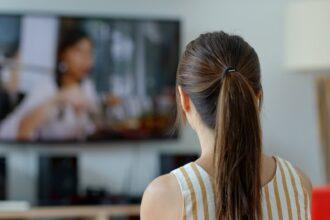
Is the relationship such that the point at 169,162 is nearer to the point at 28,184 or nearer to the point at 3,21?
the point at 28,184

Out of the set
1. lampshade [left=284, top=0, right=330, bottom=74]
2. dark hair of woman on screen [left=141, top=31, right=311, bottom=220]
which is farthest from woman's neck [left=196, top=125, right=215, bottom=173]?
lampshade [left=284, top=0, right=330, bottom=74]

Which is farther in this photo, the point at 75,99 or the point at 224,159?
the point at 75,99

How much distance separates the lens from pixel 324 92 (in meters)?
3.66

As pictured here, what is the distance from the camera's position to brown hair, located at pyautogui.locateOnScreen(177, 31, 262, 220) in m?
1.09

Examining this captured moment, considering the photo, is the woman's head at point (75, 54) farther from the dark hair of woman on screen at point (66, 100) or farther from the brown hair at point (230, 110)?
the brown hair at point (230, 110)

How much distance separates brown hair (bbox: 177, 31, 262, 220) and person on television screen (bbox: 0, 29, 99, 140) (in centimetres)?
230

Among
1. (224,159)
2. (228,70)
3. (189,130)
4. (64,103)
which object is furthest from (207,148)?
(189,130)

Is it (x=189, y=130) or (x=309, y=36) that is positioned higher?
(x=309, y=36)

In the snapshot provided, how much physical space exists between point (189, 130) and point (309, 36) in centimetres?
96

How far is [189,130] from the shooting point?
3.64 meters

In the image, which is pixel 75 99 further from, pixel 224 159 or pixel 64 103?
pixel 224 159

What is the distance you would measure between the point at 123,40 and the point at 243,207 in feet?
8.11

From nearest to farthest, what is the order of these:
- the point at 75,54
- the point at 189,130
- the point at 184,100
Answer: the point at 184,100
the point at 75,54
the point at 189,130

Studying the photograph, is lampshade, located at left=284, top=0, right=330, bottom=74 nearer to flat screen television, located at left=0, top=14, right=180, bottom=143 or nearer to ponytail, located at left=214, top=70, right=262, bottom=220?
flat screen television, located at left=0, top=14, right=180, bottom=143
